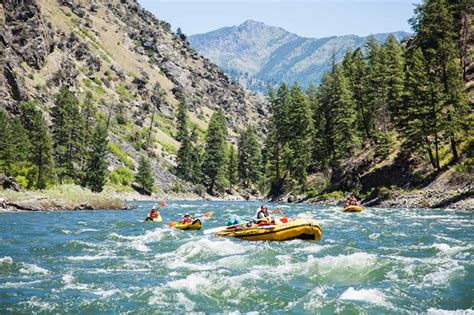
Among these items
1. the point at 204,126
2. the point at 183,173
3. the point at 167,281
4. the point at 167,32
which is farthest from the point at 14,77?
the point at 167,32

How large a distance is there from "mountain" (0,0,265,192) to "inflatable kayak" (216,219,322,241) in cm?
5260

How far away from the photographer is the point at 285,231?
23.9 m

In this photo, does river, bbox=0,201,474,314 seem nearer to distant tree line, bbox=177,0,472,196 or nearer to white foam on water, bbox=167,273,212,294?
white foam on water, bbox=167,273,212,294

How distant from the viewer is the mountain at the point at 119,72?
85.6 m

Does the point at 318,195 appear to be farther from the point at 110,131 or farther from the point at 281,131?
the point at 110,131

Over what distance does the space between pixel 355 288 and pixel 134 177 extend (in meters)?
69.9

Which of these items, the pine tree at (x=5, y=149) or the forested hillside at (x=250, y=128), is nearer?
the forested hillside at (x=250, y=128)

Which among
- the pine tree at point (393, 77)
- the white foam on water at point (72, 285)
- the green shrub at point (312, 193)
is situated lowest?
the green shrub at point (312, 193)

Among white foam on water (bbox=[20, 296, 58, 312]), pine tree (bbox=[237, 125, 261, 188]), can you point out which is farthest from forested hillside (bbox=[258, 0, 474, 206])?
white foam on water (bbox=[20, 296, 58, 312])

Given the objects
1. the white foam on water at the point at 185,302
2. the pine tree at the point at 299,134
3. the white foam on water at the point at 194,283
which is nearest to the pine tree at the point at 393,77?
the pine tree at the point at 299,134

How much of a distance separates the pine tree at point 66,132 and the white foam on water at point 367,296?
2386 inches

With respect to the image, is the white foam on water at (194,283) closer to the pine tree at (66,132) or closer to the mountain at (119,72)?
the pine tree at (66,132)

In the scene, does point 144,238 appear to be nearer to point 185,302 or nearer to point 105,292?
point 105,292

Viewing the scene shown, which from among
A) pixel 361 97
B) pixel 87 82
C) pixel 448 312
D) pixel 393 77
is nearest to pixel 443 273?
pixel 448 312
